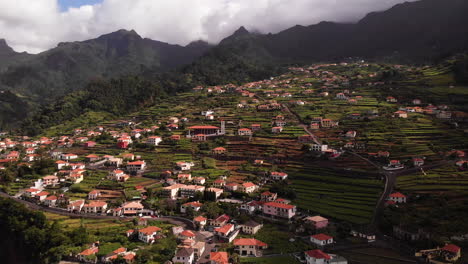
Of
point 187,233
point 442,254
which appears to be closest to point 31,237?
point 187,233

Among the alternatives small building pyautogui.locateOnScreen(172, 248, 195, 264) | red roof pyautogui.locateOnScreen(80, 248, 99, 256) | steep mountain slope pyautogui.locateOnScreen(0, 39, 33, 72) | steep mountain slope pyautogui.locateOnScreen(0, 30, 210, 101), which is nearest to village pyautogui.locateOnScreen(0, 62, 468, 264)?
small building pyautogui.locateOnScreen(172, 248, 195, 264)

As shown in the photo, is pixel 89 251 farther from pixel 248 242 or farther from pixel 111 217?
pixel 248 242

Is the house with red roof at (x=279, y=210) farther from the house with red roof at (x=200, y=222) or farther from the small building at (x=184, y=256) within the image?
the small building at (x=184, y=256)

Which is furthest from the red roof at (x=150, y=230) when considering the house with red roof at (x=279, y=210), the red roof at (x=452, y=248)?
the red roof at (x=452, y=248)

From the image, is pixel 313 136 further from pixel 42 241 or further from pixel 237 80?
pixel 237 80

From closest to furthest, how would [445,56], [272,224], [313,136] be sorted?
[272,224], [313,136], [445,56]

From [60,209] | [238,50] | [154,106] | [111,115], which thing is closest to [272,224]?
[60,209]
